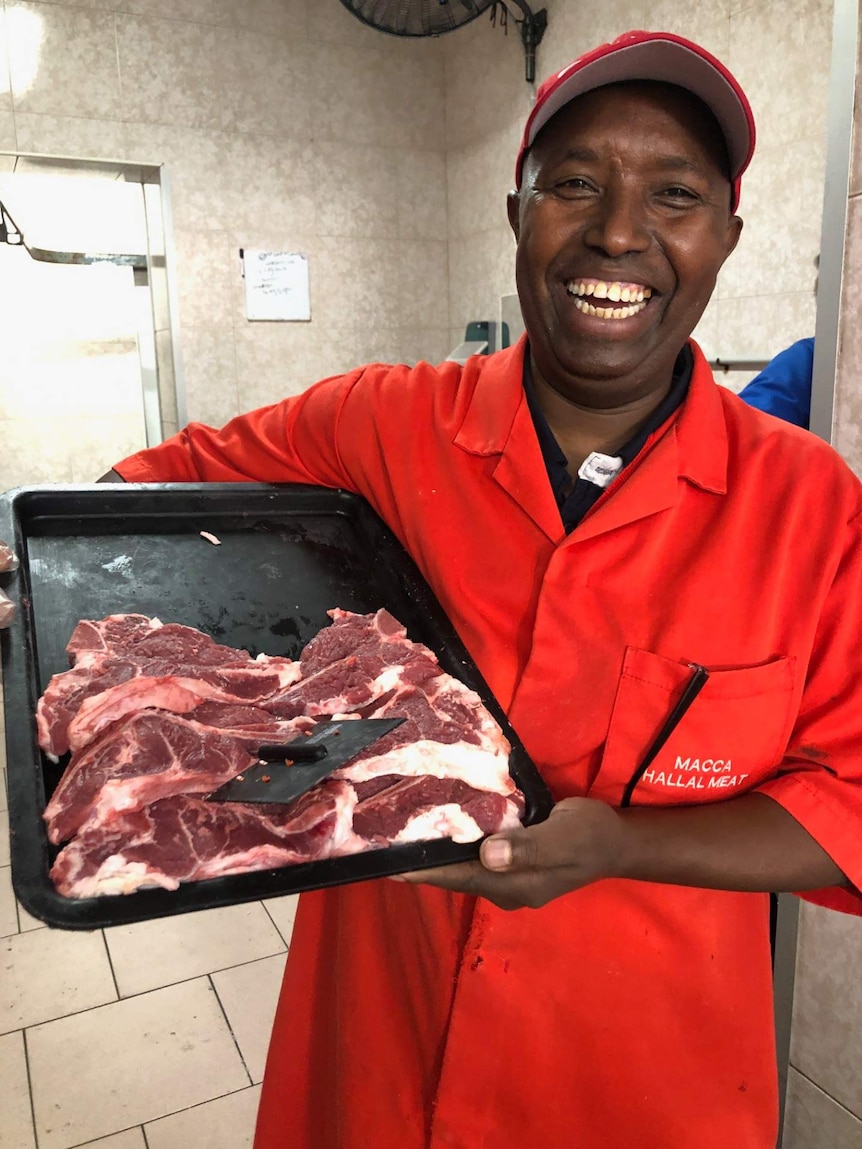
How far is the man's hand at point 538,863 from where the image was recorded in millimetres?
792

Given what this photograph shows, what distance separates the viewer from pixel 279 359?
3.80 meters

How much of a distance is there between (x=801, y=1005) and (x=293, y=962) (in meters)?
0.82

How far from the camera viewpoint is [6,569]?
1.11 metres

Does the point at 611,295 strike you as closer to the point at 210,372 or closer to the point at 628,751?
the point at 628,751

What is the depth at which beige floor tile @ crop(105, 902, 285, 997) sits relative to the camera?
7.50 ft

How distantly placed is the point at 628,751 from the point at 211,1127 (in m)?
1.50

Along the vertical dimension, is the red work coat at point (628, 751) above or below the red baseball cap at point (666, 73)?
below

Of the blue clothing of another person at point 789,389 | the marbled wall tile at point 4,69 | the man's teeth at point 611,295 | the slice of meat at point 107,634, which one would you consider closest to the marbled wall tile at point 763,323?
the blue clothing of another person at point 789,389

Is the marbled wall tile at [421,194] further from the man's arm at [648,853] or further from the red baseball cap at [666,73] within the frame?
the man's arm at [648,853]

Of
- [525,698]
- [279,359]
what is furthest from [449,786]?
[279,359]

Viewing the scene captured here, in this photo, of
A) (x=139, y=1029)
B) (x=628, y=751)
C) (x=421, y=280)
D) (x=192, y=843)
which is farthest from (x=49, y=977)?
(x=421, y=280)

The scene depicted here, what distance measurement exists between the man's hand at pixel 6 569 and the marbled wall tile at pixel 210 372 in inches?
104

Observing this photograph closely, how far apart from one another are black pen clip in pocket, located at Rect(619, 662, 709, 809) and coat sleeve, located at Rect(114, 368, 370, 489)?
0.59 meters

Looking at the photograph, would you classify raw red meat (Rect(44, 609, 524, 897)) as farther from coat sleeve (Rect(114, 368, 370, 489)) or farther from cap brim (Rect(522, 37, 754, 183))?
cap brim (Rect(522, 37, 754, 183))
